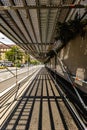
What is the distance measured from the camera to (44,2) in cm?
977

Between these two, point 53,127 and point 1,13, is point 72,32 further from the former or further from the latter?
point 53,127

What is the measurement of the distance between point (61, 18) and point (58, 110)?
17.2 feet

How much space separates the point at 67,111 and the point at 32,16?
5224 mm

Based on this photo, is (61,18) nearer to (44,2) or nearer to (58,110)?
(44,2)

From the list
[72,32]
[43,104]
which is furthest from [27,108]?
[72,32]

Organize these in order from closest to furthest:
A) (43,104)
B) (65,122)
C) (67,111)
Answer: (65,122), (67,111), (43,104)

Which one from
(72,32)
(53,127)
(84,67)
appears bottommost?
(53,127)

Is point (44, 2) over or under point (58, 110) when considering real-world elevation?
over

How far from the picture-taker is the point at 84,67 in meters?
10.8

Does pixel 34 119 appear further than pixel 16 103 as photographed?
No

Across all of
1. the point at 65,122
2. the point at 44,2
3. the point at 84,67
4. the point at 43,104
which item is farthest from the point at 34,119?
the point at 44,2

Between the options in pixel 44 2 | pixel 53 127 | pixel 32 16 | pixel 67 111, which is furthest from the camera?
pixel 32 16

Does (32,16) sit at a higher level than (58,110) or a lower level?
higher

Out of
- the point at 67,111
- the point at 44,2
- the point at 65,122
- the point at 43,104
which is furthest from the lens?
the point at 43,104
